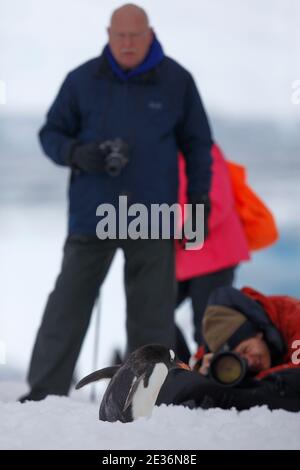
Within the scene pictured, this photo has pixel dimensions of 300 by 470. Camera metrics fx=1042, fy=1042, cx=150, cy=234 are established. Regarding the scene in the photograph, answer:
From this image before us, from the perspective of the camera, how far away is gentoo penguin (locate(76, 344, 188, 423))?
239cm

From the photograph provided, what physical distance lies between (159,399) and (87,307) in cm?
102

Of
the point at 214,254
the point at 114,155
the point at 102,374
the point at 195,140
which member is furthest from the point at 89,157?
the point at 102,374

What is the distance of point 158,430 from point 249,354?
131 centimetres

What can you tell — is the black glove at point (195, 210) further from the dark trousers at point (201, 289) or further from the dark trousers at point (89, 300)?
the dark trousers at point (201, 289)

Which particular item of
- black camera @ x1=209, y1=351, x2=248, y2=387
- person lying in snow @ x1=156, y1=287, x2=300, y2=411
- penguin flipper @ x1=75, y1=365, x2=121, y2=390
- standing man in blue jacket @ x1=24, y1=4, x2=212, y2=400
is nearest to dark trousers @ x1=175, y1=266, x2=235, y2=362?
standing man in blue jacket @ x1=24, y1=4, x2=212, y2=400

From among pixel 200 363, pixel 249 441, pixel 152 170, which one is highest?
pixel 152 170

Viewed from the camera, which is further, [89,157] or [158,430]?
[89,157]

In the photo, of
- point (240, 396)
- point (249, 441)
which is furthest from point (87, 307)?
point (249, 441)

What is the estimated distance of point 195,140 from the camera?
416 centimetres

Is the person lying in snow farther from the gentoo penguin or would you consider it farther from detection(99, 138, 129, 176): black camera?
detection(99, 138, 129, 176): black camera

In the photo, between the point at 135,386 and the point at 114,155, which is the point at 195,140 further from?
the point at 135,386

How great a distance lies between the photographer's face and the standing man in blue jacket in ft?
1.90
